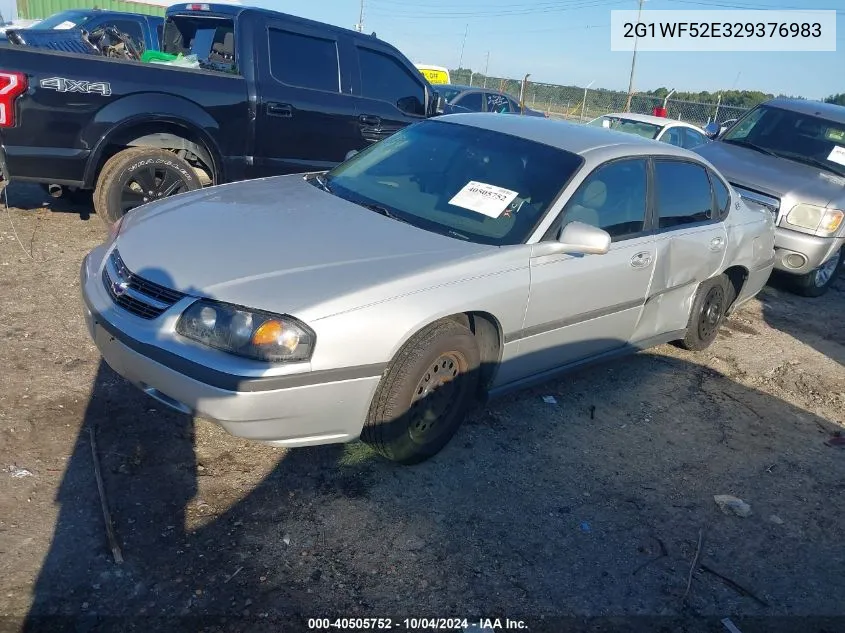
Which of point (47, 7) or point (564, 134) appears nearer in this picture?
point (564, 134)

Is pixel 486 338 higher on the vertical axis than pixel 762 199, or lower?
lower

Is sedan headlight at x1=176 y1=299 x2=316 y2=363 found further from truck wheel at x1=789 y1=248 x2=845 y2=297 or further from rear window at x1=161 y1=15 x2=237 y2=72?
truck wheel at x1=789 y1=248 x2=845 y2=297

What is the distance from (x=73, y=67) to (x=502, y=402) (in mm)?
3927

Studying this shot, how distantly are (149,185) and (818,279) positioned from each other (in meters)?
6.63

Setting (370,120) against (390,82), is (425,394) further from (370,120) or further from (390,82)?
(390,82)

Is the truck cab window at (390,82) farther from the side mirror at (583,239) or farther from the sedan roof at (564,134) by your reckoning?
the side mirror at (583,239)

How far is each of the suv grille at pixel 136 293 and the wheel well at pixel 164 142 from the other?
2.74 meters

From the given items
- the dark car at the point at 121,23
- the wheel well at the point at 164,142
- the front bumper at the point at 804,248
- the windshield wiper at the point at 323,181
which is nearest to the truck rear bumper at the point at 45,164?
the wheel well at the point at 164,142

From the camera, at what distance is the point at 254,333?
2.73 m

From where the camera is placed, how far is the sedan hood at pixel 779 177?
700 cm

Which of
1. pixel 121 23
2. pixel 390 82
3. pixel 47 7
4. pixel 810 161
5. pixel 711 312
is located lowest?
pixel 711 312

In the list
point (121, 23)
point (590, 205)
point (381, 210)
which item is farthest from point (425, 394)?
point (121, 23)

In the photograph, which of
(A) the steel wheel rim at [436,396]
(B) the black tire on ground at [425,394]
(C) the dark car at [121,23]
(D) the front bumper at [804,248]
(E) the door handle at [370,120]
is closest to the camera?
(B) the black tire on ground at [425,394]

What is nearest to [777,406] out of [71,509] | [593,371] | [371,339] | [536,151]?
[593,371]
